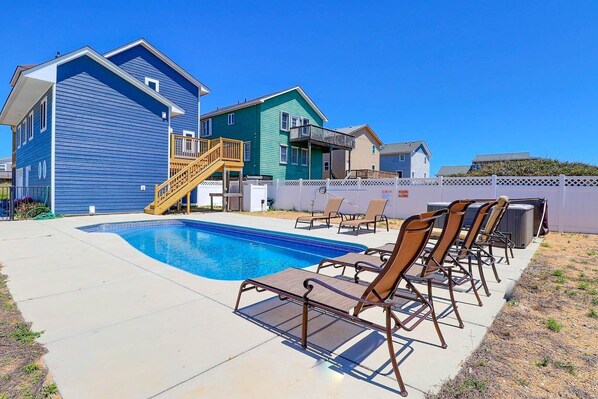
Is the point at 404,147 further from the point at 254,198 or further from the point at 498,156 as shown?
the point at 254,198

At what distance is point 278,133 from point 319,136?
128 inches

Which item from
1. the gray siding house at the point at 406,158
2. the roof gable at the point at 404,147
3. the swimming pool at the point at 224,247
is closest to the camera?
the swimming pool at the point at 224,247

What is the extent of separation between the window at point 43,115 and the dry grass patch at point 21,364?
44.3ft

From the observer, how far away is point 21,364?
2135mm

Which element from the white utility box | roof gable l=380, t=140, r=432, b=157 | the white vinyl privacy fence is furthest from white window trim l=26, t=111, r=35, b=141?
roof gable l=380, t=140, r=432, b=157

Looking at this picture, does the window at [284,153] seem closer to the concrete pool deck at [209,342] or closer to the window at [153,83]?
the window at [153,83]

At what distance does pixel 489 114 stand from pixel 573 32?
16255 mm

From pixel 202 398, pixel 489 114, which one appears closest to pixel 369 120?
pixel 489 114

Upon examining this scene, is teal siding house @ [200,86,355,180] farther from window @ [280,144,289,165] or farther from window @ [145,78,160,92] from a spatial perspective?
window @ [145,78,160,92]

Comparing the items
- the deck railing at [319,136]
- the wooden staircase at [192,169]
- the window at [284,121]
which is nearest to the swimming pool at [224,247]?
the wooden staircase at [192,169]

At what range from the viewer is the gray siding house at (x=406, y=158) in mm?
36281


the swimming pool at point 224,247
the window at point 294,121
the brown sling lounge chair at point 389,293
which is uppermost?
the window at point 294,121

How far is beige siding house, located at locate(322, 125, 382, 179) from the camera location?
2981 centimetres

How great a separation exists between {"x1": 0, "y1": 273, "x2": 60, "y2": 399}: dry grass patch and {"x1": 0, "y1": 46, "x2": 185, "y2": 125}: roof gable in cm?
1260
